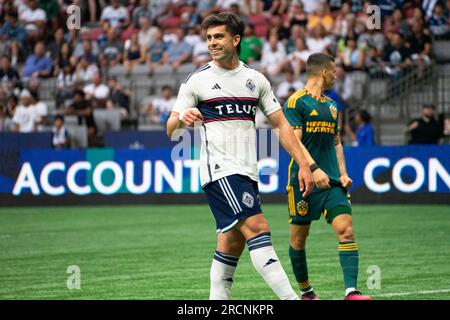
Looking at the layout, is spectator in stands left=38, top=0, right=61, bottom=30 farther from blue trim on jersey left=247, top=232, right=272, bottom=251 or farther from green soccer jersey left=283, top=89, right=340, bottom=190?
blue trim on jersey left=247, top=232, right=272, bottom=251

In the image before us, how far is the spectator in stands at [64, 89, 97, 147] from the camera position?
24.0 m

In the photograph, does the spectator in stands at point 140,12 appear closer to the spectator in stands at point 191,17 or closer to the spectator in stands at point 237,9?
the spectator in stands at point 191,17

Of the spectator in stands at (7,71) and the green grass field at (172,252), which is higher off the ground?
the spectator in stands at (7,71)

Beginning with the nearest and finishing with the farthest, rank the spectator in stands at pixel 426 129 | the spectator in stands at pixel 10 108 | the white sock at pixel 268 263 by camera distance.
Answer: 1. the white sock at pixel 268 263
2. the spectator in stands at pixel 426 129
3. the spectator in stands at pixel 10 108

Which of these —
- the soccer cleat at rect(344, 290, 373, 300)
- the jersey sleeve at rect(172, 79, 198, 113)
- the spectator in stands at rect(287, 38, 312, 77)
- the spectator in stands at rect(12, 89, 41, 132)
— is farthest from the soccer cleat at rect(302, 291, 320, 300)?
the spectator in stands at rect(12, 89, 41, 132)

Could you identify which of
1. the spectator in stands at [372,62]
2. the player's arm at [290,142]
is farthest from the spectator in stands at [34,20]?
the player's arm at [290,142]

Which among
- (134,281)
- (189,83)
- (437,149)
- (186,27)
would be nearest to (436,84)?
(437,149)

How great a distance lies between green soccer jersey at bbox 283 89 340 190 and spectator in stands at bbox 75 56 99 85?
1669 centimetres

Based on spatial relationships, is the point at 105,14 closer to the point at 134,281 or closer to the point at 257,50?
→ the point at 257,50

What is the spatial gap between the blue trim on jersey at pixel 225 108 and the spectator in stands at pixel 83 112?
16.0 metres

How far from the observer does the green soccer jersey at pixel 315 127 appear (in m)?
9.85

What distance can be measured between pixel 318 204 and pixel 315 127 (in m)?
0.76

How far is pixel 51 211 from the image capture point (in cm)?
2111

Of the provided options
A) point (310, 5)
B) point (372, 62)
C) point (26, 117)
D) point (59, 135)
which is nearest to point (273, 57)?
point (310, 5)
